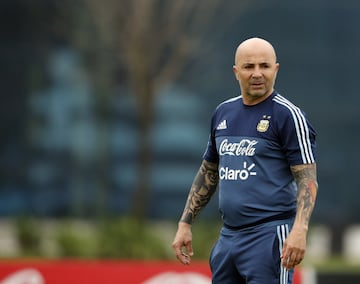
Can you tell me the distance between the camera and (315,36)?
30016 millimetres

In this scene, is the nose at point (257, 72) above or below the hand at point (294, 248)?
above

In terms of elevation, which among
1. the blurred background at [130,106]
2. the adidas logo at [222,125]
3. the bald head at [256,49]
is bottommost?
the blurred background at [130,106]

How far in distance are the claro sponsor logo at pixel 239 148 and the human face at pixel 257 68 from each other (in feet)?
0.91

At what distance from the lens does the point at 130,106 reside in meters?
28.5

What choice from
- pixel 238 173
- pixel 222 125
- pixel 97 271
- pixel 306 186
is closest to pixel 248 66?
pixel 222 125

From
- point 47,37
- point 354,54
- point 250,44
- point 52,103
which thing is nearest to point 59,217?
point 52,103

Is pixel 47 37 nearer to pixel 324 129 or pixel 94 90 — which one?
pixel 94 90

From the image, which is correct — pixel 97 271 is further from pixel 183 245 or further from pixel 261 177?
pixel 261 177

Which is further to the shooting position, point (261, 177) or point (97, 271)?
point (97, 271)

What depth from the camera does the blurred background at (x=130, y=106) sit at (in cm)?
2758

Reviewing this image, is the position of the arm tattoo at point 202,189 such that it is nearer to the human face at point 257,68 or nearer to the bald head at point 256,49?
the human face at point 257,68

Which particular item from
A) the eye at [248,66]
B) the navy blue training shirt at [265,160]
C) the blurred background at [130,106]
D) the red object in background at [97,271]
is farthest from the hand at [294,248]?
the blurred background at [130,106]

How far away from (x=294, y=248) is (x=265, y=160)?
618 millimetres

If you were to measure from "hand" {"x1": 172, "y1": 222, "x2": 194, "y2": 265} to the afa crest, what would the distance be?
37.2 inches
